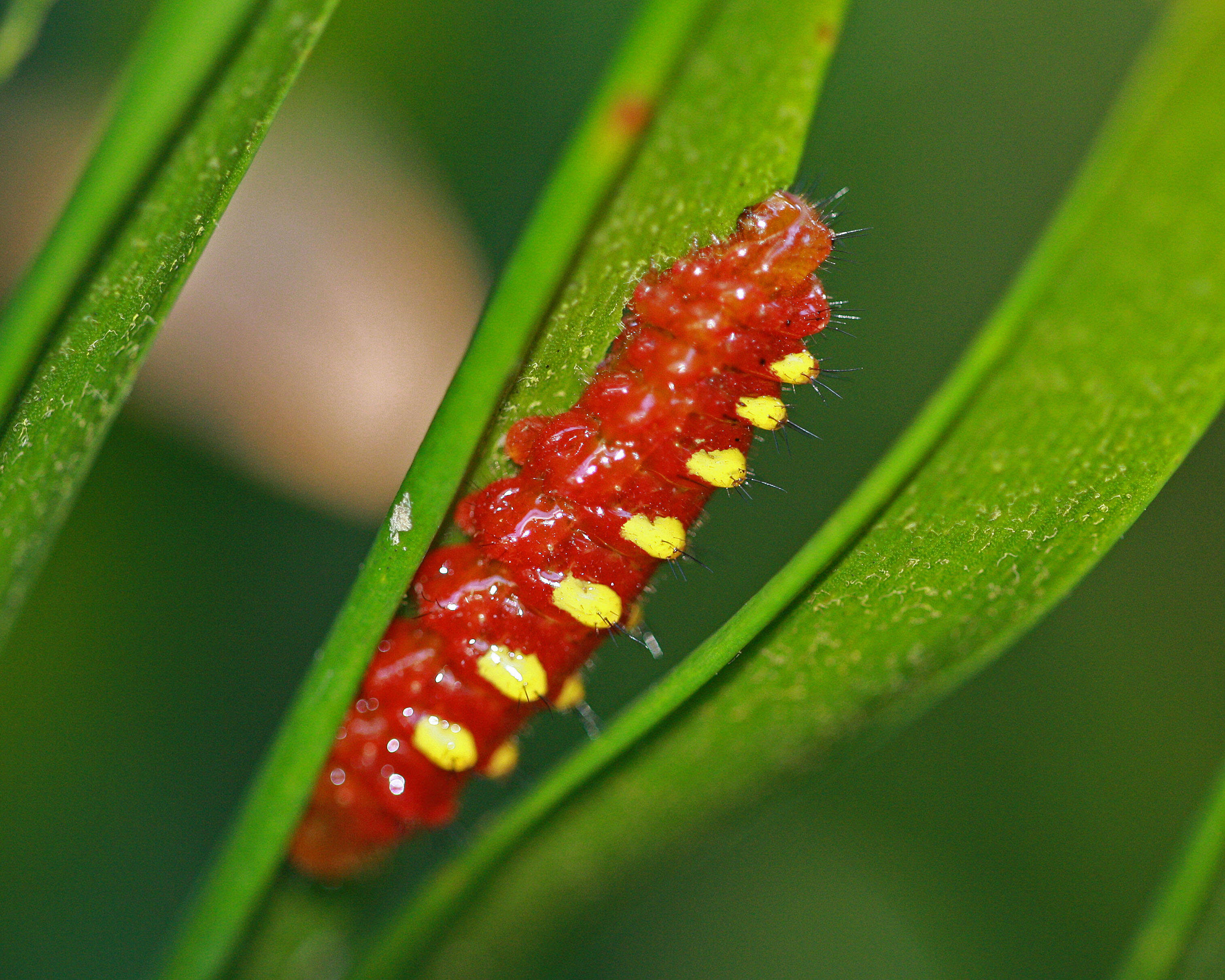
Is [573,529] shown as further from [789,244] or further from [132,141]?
[132,141]

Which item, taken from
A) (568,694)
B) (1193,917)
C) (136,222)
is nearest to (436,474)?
(136,222)

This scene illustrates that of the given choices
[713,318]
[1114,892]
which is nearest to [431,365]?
[713,318]

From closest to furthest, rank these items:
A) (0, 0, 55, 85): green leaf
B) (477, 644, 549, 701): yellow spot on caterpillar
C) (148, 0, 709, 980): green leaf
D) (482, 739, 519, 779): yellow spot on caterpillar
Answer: (148, 0, 709, 980): green leaf < (0, 0, 55, 85): green leaf < (477, 644, 549, 701): yellow spot on caterpillar < (482, 739, 519, 779): yellow spot on caterpillar

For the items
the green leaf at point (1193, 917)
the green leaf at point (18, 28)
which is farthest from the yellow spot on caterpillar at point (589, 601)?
the green leaf at point (18, 28)

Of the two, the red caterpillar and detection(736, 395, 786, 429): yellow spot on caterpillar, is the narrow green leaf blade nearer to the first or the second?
the red caterpillar

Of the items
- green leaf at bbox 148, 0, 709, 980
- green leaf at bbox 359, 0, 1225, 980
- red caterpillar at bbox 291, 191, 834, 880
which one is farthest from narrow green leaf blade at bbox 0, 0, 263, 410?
green leaf at bbox 359, 0, 1225, 980

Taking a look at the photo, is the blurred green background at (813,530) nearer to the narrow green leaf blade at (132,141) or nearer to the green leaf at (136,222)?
the green leaf at (136,222)
